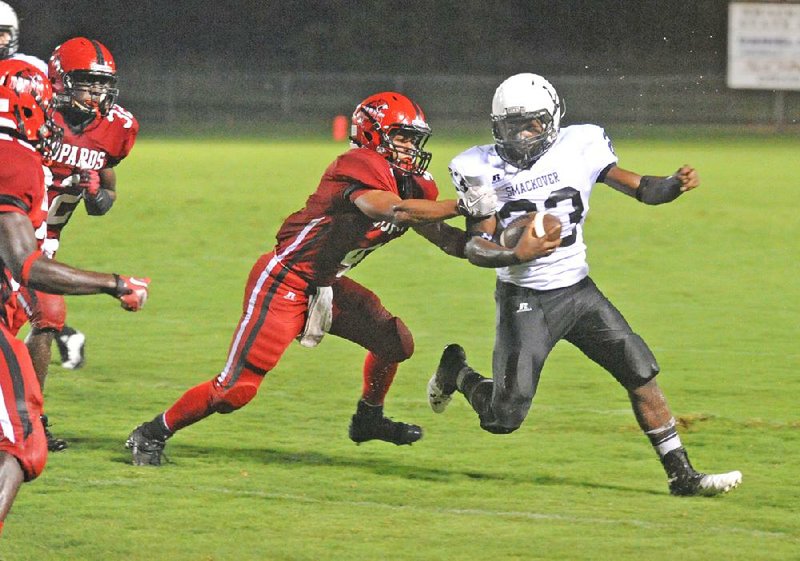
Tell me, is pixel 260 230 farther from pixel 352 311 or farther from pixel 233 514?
pixel 233 514

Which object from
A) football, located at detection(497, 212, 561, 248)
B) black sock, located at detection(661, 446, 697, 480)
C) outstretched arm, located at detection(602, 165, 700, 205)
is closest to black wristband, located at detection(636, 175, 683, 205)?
outstretched arm, located at detection(602, 165, 700, 205)

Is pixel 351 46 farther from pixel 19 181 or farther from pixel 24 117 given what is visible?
pixel 19 181

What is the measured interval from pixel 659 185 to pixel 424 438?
1.84 meters

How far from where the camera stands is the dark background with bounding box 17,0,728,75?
41.6 metres

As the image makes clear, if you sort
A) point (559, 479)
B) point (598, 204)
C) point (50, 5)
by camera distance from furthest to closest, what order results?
point (50, 5) → point (598, 204) → point (559, 479)

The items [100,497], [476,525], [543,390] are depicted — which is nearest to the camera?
[476,525]

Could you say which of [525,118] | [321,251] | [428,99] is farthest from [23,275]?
[428,99]

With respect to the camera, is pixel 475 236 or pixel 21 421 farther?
pixel 475 236

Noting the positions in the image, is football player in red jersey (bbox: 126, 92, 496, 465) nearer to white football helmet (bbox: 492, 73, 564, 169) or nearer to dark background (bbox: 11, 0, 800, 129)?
white football helmet (bbox: 492, 73, 564, 169)

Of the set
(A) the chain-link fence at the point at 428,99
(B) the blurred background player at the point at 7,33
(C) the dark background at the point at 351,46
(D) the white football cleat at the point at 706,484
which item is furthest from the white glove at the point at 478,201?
(C) the dark background at the point at 351,46

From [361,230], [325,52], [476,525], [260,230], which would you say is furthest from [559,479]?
[325,52]

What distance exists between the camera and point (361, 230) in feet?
21.2

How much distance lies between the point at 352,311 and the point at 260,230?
9.27m

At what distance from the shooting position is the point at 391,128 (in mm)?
6348
